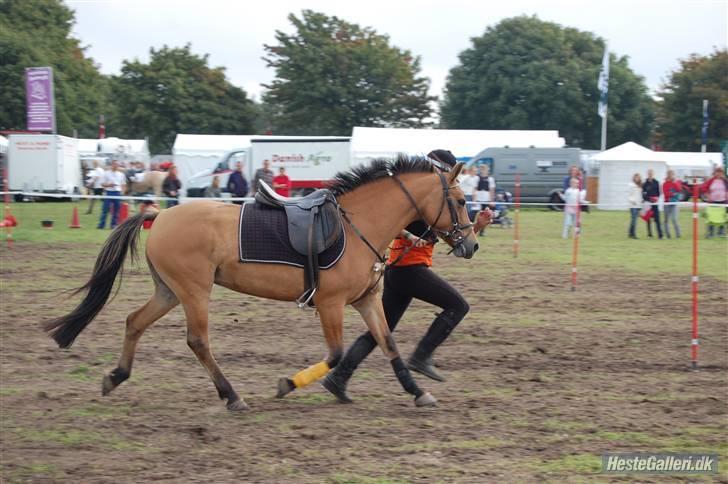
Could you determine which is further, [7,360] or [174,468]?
[7,360]

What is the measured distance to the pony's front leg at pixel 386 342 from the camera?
6.39 meters

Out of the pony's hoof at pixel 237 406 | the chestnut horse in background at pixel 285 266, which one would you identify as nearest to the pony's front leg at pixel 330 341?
the chestnut horse in background at pixel 285 266

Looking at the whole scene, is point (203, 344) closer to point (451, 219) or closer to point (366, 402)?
point (366, 402)

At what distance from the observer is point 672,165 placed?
129ft

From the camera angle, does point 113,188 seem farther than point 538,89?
No

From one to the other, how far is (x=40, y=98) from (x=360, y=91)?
88.6 ft

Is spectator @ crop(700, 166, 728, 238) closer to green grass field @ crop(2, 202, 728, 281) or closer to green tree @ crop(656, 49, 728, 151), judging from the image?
green grass field @ crop(2, 202, 728, 281)

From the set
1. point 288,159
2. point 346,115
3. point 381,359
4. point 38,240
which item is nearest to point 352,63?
point 346,115

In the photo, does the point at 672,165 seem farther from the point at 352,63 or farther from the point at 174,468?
the point at 174,468

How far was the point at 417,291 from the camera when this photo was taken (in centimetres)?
687

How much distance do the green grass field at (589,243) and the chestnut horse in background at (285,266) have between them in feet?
29.6

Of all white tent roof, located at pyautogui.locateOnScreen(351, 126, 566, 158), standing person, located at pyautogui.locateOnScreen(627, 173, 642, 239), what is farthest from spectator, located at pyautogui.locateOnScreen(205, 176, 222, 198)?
standing person, located at pyautogui.locateOnScreen(627, 173, 642, 239)

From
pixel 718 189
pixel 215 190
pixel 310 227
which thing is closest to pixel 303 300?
pixel 310 227

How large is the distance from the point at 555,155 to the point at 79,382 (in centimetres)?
2781
